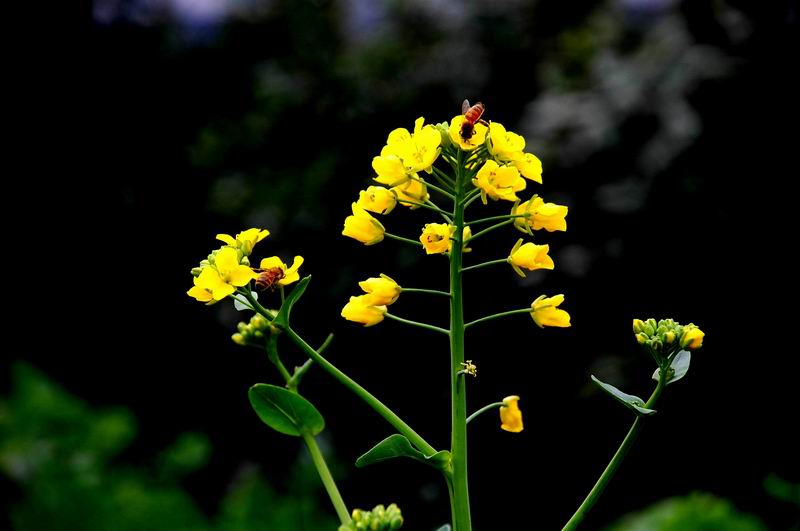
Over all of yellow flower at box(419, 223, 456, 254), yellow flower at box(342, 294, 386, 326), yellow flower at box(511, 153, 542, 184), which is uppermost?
yellow flower at box(511, 153, 542, 184)

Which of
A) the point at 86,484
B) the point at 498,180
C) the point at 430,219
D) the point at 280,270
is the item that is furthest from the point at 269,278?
the point at 430,219

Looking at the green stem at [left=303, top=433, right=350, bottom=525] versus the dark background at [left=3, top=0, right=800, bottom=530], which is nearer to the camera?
the green stem at [left=303, top=433, right=350, bottom=525]

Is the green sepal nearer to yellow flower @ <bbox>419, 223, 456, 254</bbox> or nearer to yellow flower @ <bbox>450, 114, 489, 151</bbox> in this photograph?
yellow flower @ <bbox>419, 223, 456, 254</bbox>

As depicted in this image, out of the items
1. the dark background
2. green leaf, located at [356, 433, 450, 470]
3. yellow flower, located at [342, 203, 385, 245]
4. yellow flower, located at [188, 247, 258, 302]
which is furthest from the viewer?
the dark background

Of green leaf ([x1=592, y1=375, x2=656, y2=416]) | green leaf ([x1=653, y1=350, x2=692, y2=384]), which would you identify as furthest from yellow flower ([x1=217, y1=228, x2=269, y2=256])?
green leaf ([x1=653, y1=350, x2=692, y2=384])

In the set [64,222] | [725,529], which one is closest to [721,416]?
[725,529]

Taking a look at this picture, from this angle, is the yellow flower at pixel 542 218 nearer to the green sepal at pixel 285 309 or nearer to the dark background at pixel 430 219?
the green sepal at pixel 285 309

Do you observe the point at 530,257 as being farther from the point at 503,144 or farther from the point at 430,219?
the point at 430,219

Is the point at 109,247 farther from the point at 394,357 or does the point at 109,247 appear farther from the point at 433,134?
the point at 433,134
